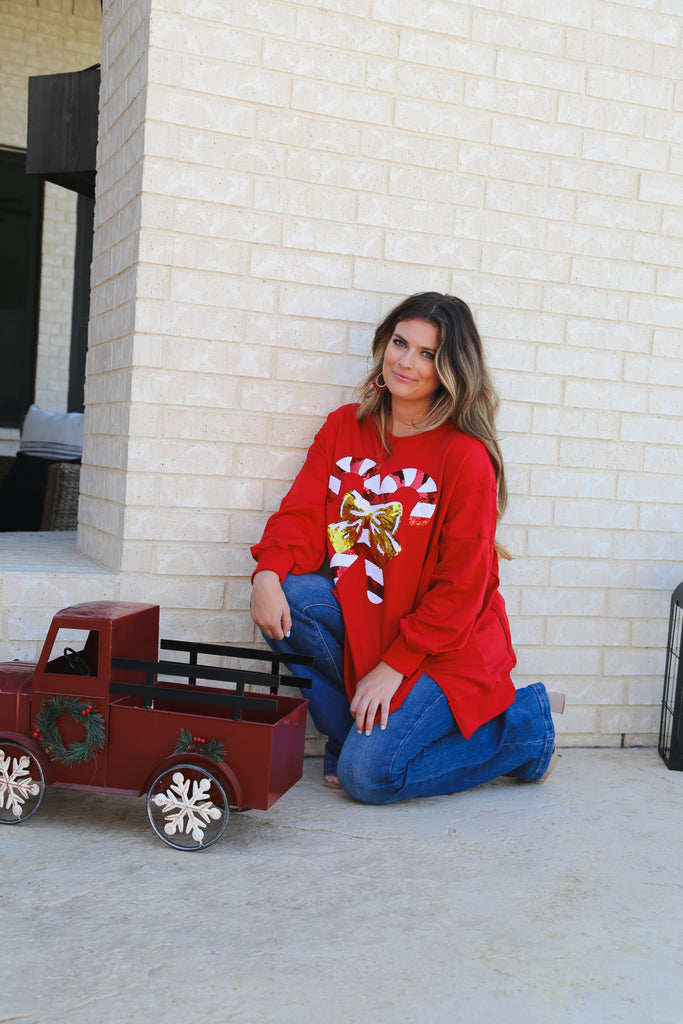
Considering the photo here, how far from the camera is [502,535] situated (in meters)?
3.21

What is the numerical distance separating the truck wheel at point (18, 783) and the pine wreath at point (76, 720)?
52mm

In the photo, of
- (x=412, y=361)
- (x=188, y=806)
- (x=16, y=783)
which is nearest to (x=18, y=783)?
(x=16, y=783)

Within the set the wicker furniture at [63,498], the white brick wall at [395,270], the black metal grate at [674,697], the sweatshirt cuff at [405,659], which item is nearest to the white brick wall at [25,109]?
the wicker furniture at [63,498]

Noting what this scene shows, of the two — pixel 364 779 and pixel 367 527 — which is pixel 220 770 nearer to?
pixel 364 779

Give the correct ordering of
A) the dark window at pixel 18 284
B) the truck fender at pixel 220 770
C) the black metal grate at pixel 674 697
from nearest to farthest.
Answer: the truck fender at pixel 220 770 < the black metal grate at pixel 674 697 < the dark window at pixel 18 284

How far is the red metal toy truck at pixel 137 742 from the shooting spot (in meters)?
2.23

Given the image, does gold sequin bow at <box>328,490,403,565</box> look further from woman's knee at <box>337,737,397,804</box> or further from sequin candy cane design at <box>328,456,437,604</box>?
woman's knee at <box>337,737,397,804</box>

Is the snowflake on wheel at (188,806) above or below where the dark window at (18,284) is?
below

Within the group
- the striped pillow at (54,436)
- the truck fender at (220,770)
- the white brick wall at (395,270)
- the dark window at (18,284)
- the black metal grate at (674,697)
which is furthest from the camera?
the dark window at (18,284)

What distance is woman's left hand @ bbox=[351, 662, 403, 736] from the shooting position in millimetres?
2549

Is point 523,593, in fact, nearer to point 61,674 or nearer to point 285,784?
point 285,784

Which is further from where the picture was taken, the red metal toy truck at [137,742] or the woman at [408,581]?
the woman at [408,581]

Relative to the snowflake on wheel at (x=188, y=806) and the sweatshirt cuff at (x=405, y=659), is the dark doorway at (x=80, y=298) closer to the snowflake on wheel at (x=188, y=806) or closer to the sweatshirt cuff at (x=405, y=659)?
the sweatshirt cuff at (x=405, y=659)

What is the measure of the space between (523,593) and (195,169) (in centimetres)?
169
